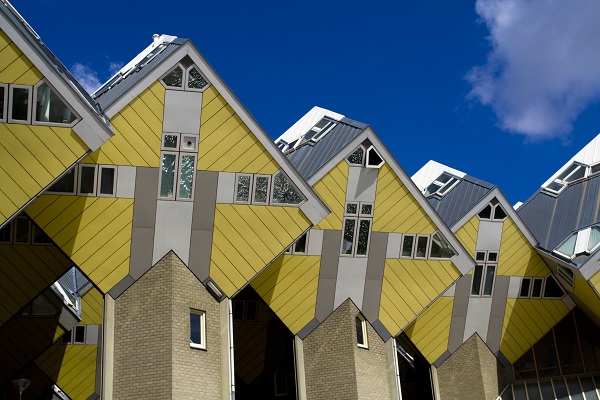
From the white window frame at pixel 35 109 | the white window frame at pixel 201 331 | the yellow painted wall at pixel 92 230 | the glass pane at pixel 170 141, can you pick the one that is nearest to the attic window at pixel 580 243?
the white window frame at pixel 201 331

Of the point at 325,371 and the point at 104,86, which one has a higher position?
the point at 104,86

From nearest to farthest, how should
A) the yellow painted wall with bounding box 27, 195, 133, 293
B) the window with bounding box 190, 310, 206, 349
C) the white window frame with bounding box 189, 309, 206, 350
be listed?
1. the yellow painted wall with bounding box 27, 195, 133, 293
2. the white window frame with bounding box 189, 309, 206, 350
3. the window with bounding box 190, 310, 206, 349

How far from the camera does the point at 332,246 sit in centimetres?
3061

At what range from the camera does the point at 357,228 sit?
1209 inches

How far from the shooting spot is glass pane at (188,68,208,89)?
25766mm

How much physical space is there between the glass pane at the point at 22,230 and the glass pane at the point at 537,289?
831 inches

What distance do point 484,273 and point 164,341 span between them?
15.8 m

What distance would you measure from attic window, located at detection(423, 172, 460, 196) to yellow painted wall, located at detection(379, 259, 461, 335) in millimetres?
7211

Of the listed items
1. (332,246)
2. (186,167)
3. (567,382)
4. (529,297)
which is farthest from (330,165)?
(567,382)

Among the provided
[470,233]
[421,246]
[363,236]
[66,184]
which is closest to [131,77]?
[66,184]

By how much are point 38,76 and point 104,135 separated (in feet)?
7.82

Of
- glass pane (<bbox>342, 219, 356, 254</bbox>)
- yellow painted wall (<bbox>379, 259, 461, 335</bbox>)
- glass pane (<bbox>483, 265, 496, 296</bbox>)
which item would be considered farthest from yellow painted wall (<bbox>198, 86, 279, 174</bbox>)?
glass pane (<bbox>483, 265, 496, 296</bbox>)

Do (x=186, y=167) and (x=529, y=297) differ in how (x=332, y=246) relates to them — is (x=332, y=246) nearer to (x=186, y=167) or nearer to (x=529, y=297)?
(x=186, y=167)

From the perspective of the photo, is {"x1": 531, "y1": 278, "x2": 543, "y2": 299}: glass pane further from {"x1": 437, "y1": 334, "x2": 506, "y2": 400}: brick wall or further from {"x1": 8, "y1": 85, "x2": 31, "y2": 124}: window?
{"x1": 8, "y1": 85, "x2": 31, "y2": 124}: window
